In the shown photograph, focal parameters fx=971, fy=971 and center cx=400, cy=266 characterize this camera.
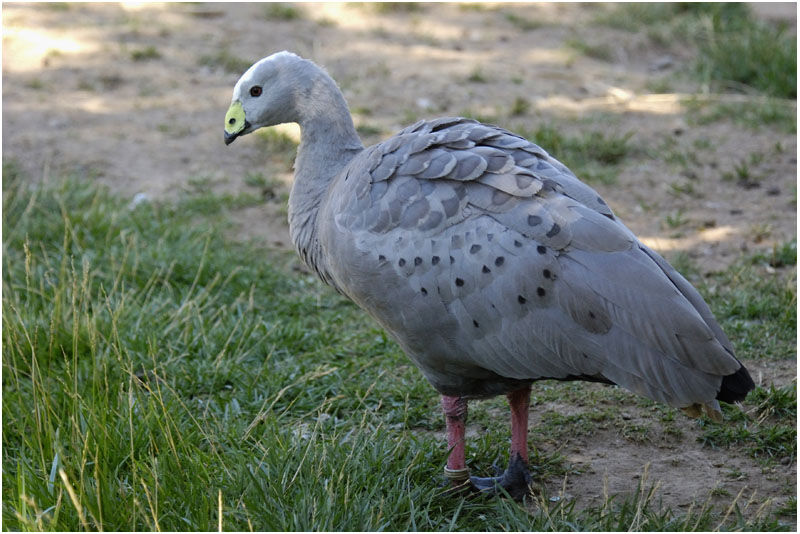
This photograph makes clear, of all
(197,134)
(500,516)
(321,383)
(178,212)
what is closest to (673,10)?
(197,134)

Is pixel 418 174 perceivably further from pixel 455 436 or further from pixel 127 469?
pixel 127 469

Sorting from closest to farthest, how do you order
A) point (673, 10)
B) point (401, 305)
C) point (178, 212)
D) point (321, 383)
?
point (401, 305)
point (321, 383)
point (178, 212)
point (673, 10)

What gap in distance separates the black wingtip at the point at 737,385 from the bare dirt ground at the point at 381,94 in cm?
247

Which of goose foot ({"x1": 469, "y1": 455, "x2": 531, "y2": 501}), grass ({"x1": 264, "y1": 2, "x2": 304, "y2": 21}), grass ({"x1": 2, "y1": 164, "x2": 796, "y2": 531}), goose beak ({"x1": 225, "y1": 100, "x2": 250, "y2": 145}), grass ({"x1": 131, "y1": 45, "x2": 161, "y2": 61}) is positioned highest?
grass ({"x1": 264, "y1": 2, "x2": 304, "y2": 21})

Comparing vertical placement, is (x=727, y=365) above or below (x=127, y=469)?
above

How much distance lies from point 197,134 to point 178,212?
4.37 feet

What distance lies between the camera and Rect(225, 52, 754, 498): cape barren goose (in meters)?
3.51

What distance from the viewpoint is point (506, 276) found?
3.59 metres

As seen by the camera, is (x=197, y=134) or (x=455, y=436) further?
(x=197, y=134)

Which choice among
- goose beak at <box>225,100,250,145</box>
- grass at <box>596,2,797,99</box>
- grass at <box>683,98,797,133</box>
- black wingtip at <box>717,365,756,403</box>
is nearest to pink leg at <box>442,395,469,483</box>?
black wingtip at <box>717,365,756,403</box>

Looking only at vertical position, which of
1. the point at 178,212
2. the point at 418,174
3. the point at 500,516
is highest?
the point at 418,174

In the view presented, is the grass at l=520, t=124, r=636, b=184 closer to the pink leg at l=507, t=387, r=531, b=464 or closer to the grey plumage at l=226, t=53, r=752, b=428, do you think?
the grey plumage at l=226, t=53, r=752, b=428

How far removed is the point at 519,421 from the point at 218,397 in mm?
1537

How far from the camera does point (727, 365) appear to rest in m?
3.49
